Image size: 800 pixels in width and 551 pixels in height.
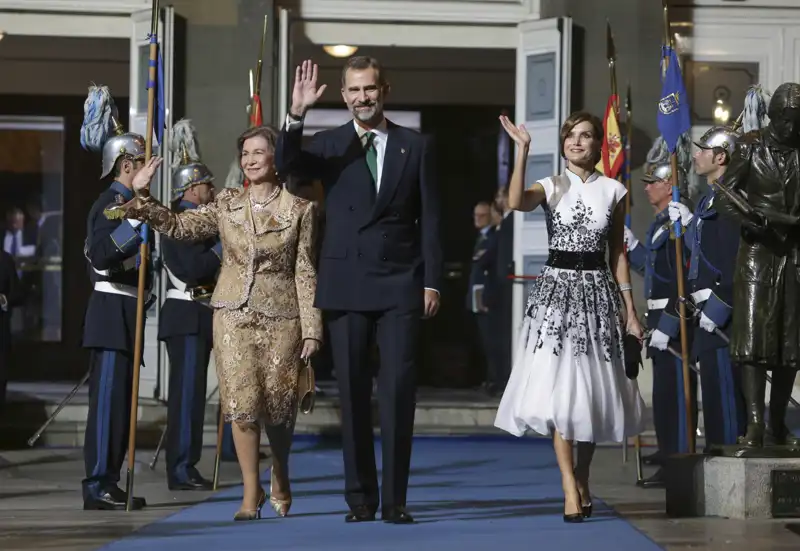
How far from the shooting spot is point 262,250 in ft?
22.5

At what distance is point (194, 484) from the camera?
8688mm

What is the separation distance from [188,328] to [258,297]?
83.5 inches

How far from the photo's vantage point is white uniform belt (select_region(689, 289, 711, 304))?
8.56 metres

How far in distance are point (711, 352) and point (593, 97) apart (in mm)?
4160

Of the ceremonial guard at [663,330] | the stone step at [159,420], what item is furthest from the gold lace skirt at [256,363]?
the stone step at [159,420]

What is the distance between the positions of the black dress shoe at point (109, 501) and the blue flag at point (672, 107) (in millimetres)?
3268

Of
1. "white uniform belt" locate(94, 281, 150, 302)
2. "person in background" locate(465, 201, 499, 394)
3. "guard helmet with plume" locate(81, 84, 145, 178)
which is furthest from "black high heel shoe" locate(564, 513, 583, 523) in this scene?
"person in background" locate(465, 201, 499, 394)

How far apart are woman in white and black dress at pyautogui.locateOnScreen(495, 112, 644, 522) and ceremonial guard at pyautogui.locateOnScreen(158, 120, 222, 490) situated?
2.17m

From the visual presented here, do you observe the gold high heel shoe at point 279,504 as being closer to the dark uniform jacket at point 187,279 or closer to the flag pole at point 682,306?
the dark uniform jacket at point 187,279

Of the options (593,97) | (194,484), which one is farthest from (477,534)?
(593,97)

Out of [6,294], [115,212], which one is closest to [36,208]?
[6,294]

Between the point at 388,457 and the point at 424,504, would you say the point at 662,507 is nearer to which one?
the point at 424,504

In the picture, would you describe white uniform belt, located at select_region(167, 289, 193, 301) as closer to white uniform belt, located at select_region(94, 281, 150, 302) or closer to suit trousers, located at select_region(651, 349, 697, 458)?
white uniform belt, located at select_region(94, 281, 150, 302)

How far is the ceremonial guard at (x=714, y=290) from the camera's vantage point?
841 cm
